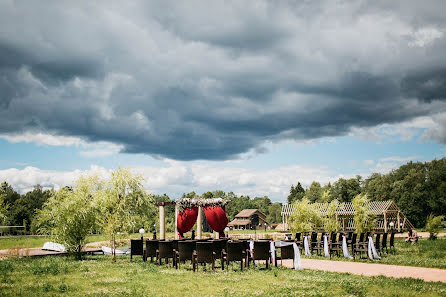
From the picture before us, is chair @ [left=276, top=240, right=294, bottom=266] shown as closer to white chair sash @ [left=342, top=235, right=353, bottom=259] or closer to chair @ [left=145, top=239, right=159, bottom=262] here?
white chair sash @ [left=342, top=235, right=353, bottom=259]

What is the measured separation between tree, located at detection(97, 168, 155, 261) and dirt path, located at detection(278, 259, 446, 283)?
25.9 feet

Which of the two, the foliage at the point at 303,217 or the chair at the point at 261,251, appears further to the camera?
the foliage at the point at 303,217

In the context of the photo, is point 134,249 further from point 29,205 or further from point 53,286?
point 29,205

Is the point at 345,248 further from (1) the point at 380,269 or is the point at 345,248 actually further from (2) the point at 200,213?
(2) the point at 200,213

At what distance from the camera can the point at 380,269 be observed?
13016 mm

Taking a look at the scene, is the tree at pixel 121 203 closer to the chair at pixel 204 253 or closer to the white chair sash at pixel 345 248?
the chair at pixel 204 253

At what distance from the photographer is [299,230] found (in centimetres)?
2320

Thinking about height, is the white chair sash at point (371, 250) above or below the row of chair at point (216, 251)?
below

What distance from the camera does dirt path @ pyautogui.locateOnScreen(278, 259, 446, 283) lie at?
1144 centimetres

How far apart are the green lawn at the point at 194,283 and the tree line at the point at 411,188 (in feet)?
120

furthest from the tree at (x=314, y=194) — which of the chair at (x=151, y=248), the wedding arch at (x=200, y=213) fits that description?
the chair at (x=151, y=248)

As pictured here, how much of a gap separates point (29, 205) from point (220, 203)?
44445mm

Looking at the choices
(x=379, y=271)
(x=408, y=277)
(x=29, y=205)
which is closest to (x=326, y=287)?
(x=408, y=277)

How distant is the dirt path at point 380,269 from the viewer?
11438 mm
